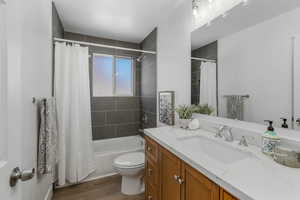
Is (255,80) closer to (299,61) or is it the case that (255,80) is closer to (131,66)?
(299,61)

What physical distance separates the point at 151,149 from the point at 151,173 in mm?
232

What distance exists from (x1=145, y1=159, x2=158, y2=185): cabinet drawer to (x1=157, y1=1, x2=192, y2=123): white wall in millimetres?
859

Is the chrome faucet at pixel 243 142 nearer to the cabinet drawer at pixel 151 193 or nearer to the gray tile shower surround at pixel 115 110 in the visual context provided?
the cabinet drawer at pixel 151 193

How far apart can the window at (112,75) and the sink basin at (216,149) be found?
2.06m

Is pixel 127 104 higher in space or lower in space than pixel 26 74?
lower

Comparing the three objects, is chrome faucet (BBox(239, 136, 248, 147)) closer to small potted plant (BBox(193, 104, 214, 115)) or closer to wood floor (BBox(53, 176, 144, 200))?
small potted plant (BBox(193, 104, 214, 115))

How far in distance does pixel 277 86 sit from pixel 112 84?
2617 millimetres

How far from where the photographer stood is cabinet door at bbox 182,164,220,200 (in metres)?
0.68

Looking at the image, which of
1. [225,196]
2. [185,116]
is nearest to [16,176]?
[225,196]

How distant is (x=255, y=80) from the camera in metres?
1.09

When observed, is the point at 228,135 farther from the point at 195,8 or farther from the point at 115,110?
the point at 115,110

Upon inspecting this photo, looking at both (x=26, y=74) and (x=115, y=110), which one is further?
(x=115, y=110)

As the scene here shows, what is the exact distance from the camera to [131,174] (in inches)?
68.4

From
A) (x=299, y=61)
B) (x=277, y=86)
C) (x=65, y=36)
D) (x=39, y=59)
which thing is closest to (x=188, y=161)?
(x=277, y=86)
